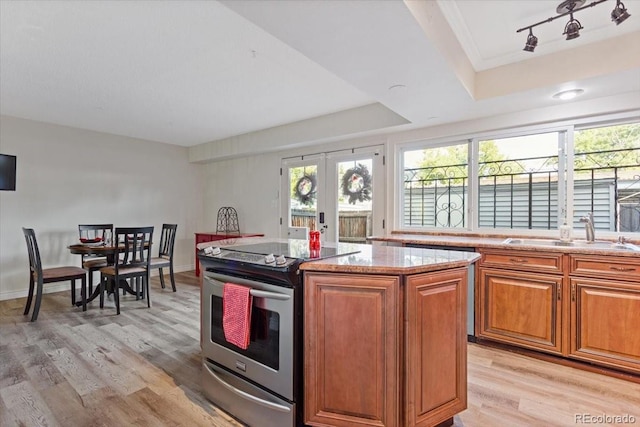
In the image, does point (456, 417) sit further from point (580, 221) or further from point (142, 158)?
point (142, 158)

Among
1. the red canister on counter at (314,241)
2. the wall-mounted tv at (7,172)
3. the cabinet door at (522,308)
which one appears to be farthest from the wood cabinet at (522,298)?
the wall-mounted tv at (7,172)

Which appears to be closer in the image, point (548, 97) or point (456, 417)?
point (456, 417)

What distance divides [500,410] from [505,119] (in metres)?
2.69

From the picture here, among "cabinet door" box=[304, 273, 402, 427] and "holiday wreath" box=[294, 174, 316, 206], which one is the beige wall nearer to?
"holiday wreath" box=[294, 174, 316, 206]

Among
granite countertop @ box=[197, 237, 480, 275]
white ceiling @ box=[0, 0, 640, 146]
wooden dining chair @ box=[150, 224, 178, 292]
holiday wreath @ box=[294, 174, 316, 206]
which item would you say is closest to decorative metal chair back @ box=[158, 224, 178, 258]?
wooden dining chair @ box=[150, 224, 178, 292]

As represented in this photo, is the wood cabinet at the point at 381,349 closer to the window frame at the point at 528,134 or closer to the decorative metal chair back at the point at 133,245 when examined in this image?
the window frame at the point at 528,134

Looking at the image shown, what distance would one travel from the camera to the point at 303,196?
4980 millimetres

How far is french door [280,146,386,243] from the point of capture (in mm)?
4234

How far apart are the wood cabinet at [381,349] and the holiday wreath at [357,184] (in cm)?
269

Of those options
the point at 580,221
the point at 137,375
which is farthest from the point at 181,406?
the point at 580,221

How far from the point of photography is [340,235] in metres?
4.54

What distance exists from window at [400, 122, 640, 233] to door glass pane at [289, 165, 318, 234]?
1.40 meters

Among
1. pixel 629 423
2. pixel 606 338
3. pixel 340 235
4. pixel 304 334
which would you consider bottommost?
pixel 629 423

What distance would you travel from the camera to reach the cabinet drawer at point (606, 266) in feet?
7.41
